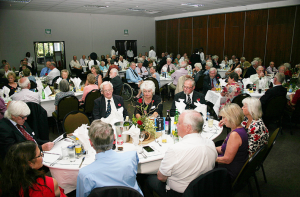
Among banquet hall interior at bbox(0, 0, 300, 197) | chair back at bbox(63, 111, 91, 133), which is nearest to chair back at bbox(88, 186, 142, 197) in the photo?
chair back at bbox(63, 111, 91, 133)

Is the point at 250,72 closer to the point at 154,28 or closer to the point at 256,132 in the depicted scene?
the point at 256,132

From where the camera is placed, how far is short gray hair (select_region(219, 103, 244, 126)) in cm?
249

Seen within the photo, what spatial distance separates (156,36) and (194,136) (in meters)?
15.7

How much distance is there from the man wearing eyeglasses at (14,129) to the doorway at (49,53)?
1096cm

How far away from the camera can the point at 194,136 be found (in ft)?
6.63

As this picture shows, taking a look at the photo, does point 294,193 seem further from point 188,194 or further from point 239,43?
point 239,43

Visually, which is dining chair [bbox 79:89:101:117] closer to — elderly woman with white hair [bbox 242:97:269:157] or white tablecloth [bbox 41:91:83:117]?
white tablecloth [bbox 41:91:83:117]

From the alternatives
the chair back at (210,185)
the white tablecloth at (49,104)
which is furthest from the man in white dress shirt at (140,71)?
the chair back at (210,185)

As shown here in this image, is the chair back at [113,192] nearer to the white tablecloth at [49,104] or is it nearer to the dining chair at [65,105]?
the dining chair at [65,105]

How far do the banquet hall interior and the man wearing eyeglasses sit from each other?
4.52m

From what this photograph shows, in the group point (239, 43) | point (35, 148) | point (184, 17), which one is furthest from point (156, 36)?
point (35, 148)

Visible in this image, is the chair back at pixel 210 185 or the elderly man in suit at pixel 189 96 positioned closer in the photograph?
the chair back at pixel 210 185

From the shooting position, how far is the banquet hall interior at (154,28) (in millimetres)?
9789

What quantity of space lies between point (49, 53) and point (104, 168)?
13.0m
